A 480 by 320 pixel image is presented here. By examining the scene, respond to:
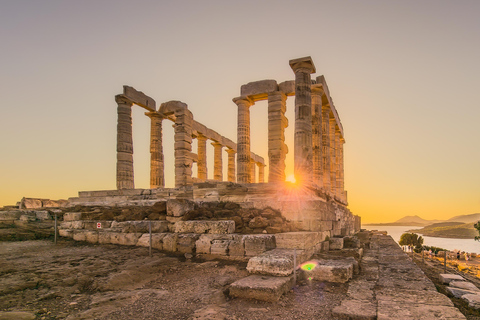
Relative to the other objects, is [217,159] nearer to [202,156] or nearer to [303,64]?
[202,156]

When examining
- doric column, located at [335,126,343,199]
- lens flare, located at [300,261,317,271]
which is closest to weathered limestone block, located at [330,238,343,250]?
lens flare, located at [300,261,317,271]

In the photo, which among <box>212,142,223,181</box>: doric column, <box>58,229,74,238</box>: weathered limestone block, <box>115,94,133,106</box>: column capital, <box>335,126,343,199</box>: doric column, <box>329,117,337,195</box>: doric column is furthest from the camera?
<box>212,142,223,181</box>: doric column

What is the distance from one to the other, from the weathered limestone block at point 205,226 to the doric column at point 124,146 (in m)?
10.9

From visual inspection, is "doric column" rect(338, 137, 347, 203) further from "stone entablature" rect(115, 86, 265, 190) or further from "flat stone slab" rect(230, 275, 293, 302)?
"flat stone slab" rect(230, 275, 293, 302)

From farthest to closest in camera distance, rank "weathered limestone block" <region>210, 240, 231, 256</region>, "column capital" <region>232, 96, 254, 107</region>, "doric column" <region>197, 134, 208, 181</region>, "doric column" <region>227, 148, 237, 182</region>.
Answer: "doric column" <region>227, 148, 237, 182</region>, "doric column" <region>197, 134, 208, 181</region>, "column capital" <region>232, 96, 254, 107</region>, "weathered limestone block" <region>210, 240, 231, 256</region>

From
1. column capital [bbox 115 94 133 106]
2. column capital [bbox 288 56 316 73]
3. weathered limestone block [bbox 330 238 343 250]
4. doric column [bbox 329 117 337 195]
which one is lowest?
weathered limestone block [bbox 330 238 343 250]

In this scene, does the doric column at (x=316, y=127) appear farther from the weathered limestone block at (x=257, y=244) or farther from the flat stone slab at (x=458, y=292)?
the weathered limestone block at (x=257, y=244)

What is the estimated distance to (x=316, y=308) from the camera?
165 inches

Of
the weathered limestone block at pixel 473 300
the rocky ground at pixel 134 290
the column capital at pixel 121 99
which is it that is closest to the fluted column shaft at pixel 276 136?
the column capital at pixel 121 99

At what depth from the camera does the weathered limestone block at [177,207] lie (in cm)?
811

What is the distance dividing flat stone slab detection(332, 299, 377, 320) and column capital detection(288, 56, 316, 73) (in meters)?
11.6

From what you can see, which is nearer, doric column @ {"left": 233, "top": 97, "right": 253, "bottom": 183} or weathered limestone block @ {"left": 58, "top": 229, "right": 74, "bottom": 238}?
weathered limestone block @ {"left": 58, "top": 229, "right": 74, "bottom": 238}

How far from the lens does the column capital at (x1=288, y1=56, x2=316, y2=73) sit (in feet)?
44.3

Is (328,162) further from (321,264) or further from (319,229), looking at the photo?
(321,264)
